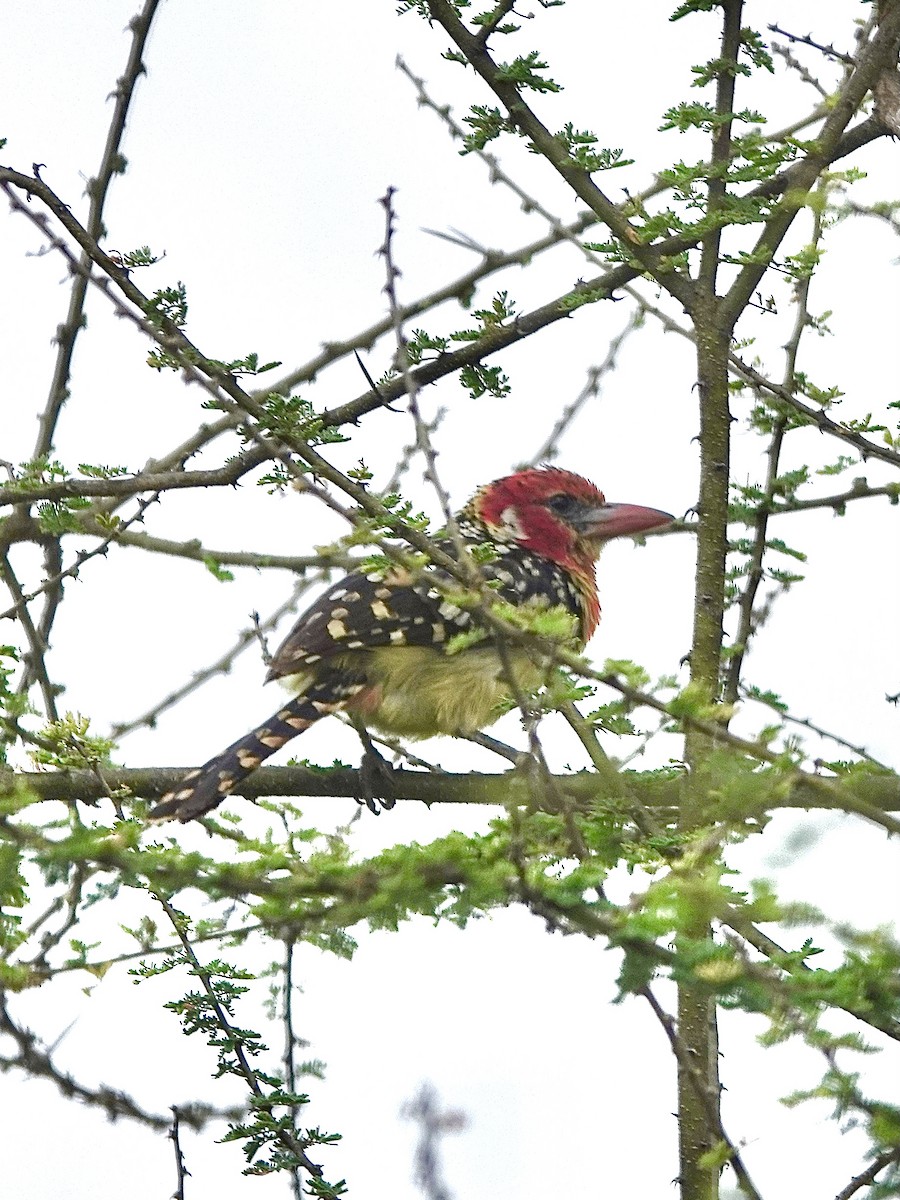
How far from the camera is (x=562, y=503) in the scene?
5.88 meters

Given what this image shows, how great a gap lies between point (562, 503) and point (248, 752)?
7.01ft

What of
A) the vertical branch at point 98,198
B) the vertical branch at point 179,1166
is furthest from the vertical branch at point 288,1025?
the vertical branch at point 98,198

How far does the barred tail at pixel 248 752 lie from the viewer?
12.6 feet

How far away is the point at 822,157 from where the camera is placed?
12.7 ft

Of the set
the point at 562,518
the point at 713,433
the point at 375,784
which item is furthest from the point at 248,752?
the point at 562,518

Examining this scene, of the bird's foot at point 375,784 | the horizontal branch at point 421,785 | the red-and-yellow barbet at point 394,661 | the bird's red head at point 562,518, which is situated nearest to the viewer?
the horizontal branch at point 421,785

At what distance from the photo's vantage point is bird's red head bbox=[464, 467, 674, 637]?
572 cm

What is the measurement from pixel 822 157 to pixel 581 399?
1118mm

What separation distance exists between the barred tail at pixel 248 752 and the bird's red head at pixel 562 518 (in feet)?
4.06

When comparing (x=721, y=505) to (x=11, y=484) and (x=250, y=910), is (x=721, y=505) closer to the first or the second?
(x=11, y=484)

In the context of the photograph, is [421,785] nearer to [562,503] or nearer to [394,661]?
[394,661]

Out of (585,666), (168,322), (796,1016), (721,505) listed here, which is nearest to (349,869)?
(585,666)

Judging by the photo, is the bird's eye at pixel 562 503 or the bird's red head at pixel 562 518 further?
the bird's eye at pixel 562 503

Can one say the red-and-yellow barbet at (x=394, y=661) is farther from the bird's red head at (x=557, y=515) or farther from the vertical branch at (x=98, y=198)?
the vertical branch at (x=98, y=198)
